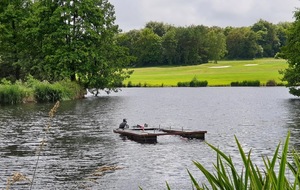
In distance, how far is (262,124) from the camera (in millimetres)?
35031

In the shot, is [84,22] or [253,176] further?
[84,22]

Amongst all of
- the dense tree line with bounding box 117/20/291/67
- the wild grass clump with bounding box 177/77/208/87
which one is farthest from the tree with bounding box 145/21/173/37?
the wild grass clump with bounding box 177/77/208/87

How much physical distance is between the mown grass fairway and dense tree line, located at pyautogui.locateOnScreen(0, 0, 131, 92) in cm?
3933

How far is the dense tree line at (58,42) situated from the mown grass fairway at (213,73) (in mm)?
39332

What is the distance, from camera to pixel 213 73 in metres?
124

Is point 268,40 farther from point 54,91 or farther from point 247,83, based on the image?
point 54,91

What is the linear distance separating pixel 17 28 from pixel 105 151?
49.9 meters

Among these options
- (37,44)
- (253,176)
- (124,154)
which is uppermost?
(37,44)

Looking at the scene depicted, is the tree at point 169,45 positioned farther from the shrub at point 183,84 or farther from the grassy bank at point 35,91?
the grassy bank at point 35,91

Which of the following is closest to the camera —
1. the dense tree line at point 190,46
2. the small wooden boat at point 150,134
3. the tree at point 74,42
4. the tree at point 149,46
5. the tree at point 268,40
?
the small wooden boat at point 150,134

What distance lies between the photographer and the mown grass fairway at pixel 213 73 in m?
110

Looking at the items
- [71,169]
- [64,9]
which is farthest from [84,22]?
[71,169]

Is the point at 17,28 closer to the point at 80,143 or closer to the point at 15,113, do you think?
the point at 15,113

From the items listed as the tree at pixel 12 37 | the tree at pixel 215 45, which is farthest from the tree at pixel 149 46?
the tree at pixel 12 37
